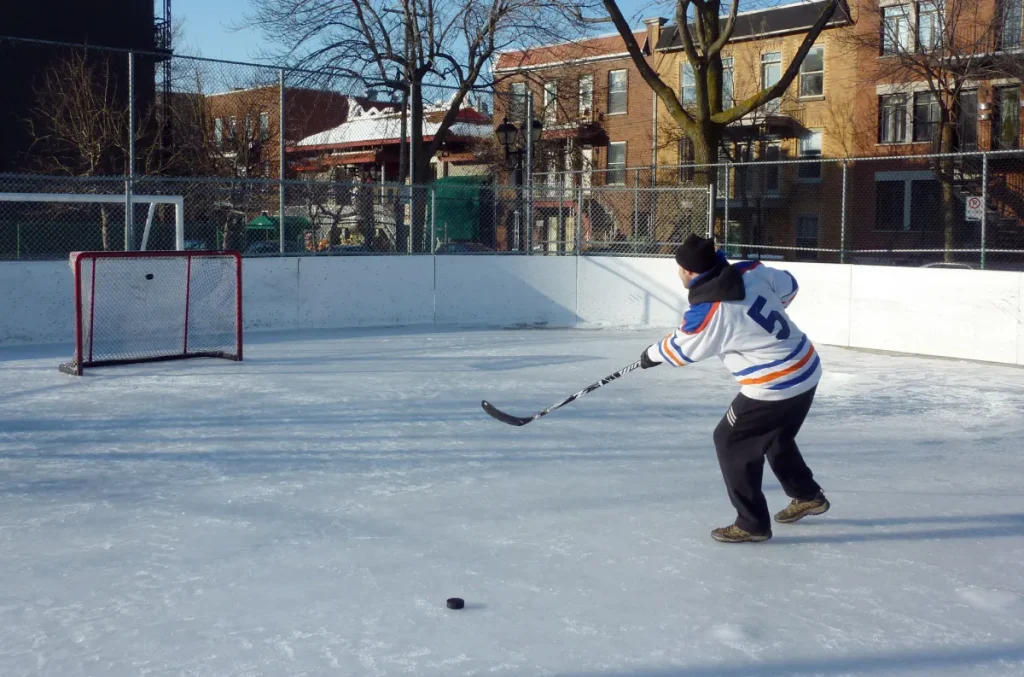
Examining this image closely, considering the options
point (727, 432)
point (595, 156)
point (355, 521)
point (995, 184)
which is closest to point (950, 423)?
point (727, 432)

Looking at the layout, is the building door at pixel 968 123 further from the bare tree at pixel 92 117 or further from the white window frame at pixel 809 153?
the bare tree at pixel 92 117

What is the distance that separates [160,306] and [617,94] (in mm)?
26304

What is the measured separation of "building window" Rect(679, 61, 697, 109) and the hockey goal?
23.9 m

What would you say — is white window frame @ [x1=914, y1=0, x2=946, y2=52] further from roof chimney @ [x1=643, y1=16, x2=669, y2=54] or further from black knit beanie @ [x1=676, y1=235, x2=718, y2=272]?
black knit beanie @ [x1=676, y1=235, x2=718, y2=272]

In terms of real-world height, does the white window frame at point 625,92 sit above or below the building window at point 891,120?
above

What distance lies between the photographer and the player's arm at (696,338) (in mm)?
4617

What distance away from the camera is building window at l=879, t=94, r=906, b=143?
97.3 feet

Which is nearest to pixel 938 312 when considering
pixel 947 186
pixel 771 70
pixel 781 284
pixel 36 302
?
pixel 781 284

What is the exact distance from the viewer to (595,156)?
3588cm

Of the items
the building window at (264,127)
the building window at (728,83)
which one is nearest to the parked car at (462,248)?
the building window at (264,127)

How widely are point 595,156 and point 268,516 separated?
104ft

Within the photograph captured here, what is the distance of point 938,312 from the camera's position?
39.2ft

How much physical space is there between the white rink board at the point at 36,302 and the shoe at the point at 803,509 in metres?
9.42

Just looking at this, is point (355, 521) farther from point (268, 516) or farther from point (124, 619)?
point (124, 619)
